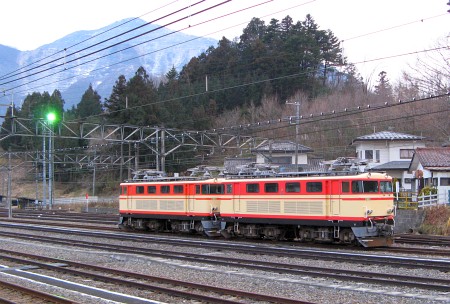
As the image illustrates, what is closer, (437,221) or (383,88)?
(437,221)

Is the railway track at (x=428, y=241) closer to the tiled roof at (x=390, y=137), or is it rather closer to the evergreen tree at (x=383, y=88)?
the tiled roof at (x=390, y=137)

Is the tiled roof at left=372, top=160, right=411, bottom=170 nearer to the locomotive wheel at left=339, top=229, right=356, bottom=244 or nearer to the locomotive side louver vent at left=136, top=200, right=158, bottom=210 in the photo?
the locomotive side louver vent at left=136, top=200, right=158, bottom=210

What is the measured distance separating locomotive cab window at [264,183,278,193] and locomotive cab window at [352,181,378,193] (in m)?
4.04

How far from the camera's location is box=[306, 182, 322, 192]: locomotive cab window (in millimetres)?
23578

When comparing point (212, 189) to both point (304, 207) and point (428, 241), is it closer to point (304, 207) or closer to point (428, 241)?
point (304, 207)

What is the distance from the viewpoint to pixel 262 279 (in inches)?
597

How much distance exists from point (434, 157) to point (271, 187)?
60.1ft

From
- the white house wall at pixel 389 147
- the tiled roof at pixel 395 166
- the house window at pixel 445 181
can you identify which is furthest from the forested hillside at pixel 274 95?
the house window at pixel 445 181

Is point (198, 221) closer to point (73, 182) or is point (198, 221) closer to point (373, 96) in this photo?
point (373, 96)

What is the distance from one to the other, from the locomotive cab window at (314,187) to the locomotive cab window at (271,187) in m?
1.81

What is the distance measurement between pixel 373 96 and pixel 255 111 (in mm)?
14421

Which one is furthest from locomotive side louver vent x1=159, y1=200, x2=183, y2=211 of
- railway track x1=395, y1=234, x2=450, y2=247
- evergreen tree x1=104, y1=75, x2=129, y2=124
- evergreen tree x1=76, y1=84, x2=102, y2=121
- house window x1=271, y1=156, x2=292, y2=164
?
evergreen tree x1=76, y1=84, x2=102, y2=121

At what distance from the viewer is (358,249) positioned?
74.6 feet

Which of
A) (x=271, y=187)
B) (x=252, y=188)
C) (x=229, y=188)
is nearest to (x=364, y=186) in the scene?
(x=271, y=187)
